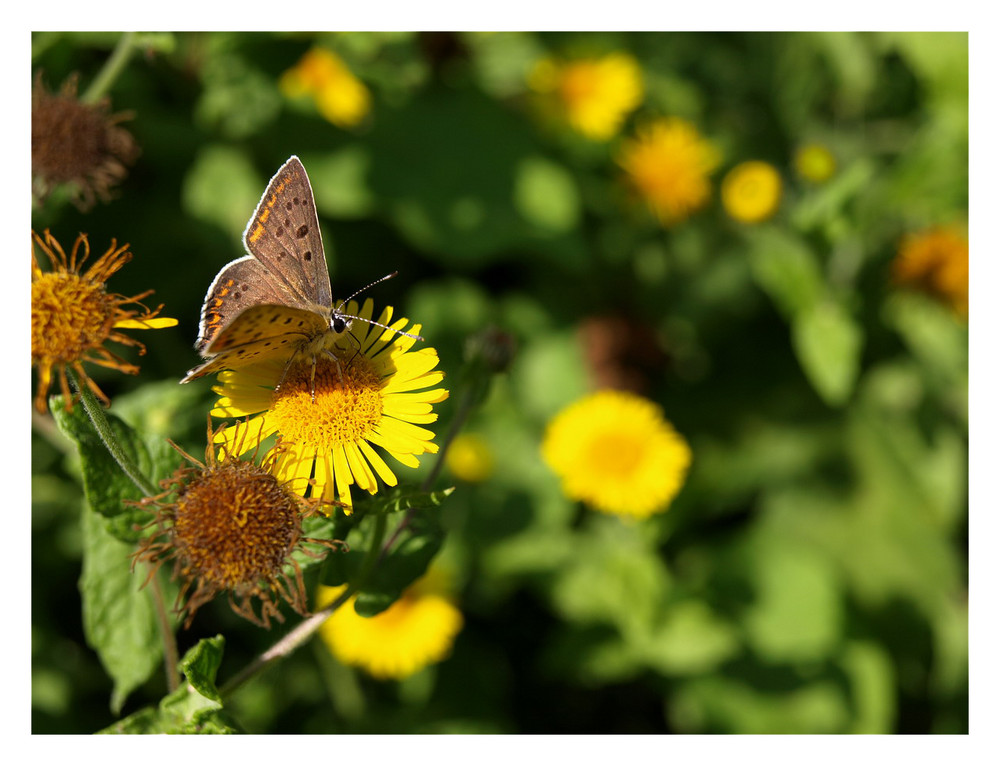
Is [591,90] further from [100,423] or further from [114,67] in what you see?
[100,423]

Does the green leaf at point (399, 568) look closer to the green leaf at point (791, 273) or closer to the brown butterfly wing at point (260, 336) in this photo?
the brown butterfly wing at point (260, 336)

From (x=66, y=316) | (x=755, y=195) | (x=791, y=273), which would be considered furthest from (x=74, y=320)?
(x=755, y=195)

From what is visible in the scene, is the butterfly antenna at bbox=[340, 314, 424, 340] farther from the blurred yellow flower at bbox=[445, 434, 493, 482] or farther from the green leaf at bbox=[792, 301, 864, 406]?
the green leaf at bbox=[792, 301, 864, 406]

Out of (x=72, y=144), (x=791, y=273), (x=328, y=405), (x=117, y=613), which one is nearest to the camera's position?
(x=328, y=405)

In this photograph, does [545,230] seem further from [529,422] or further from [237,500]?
[237,500]

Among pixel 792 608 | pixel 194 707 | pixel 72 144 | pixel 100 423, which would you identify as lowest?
pixel 792 608

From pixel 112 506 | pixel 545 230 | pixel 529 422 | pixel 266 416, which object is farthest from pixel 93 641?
pixel 545 230

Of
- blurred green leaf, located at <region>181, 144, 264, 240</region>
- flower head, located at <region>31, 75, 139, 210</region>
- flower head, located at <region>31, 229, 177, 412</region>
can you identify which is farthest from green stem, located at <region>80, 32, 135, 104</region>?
flower head, located at <region>31, 229, 177, 412</region>
